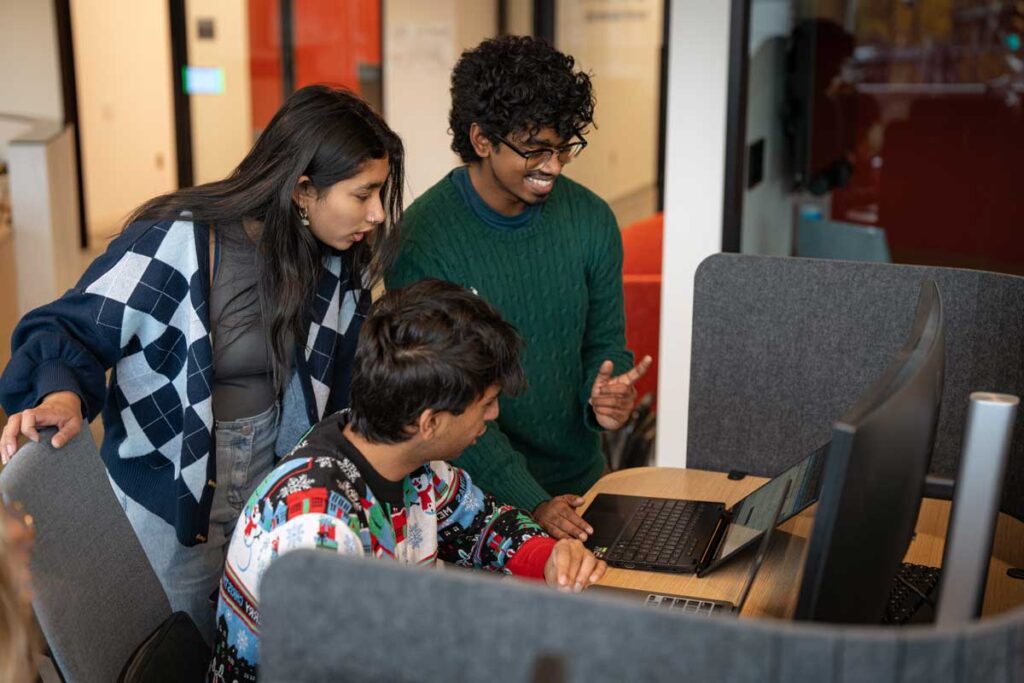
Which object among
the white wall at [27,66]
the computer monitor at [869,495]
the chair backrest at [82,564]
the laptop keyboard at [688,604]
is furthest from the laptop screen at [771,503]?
the white wall at [27,66]

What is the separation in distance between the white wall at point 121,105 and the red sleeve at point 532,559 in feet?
20.0

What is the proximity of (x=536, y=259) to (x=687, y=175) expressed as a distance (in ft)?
4.26

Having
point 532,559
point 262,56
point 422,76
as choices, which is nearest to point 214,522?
point 532,559

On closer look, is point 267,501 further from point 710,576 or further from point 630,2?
point 630,2

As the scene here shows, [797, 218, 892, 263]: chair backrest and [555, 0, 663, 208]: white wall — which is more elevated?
[555, 0, 663, 208]: white wall

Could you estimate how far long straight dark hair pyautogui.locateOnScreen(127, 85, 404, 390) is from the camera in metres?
1.69

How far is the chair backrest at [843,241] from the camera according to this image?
139 inches

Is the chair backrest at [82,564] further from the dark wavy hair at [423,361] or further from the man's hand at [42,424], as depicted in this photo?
the dark wavy hair at [423,361]

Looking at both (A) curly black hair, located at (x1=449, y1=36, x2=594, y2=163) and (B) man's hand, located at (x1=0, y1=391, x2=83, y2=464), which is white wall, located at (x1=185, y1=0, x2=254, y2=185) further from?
(B) man's hand, located at (x1=0, y1=391, x2=83, y2=464)

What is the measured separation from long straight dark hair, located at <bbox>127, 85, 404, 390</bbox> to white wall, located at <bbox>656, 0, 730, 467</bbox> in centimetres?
157

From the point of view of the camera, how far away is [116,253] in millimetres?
1656

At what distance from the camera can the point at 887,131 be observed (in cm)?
351

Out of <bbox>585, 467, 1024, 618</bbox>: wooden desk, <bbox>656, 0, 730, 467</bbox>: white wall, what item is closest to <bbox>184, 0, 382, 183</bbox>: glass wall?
<bbox>656, 0, 730, 467</bbox>: white wall

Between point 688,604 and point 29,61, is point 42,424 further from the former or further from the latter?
point 29,61
